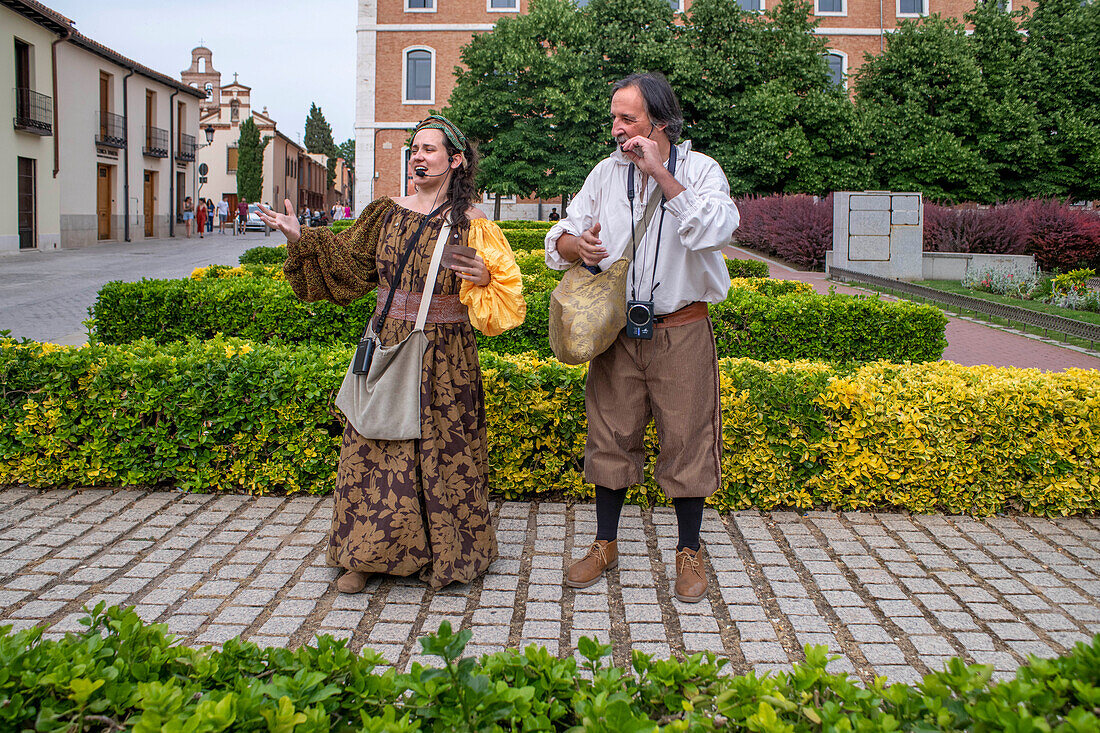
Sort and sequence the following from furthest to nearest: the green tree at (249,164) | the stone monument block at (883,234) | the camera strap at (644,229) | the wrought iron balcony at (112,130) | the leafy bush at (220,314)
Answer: the green tree at (249,164) < the wrought iron balcony at (112,130) < the stone monument block at (883,234) < the leafy bush at (220,314) < the camera strap at (644,229)

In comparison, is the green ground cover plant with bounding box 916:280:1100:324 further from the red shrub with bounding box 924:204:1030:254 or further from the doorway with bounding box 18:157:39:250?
the doorway with bounding box 18:157:39:250

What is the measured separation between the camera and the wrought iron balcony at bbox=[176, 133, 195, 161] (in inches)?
1489

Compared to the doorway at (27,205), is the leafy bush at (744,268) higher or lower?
lower

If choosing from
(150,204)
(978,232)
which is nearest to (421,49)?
(150,204)

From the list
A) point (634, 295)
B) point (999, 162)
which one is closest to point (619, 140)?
point (634, 295)

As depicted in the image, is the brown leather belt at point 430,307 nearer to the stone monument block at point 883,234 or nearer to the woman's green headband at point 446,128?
the woman's green headband at point 446,128

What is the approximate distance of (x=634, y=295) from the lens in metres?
3.43

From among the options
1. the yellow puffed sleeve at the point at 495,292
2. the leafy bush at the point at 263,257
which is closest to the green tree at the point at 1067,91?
the leafy bush at the point at 263,257

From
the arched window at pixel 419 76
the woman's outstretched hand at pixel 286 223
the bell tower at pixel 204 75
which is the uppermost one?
the bell tower at pixel 204 75

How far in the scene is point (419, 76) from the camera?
41906 mm

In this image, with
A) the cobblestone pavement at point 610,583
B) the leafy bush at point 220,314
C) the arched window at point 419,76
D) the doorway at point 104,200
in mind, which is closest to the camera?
the cobblestone pavement at point 610,583

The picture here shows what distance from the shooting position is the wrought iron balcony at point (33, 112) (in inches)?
980

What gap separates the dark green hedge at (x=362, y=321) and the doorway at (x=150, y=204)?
1230 inches

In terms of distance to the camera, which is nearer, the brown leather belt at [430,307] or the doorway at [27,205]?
the brown leather belt at [430,307]
